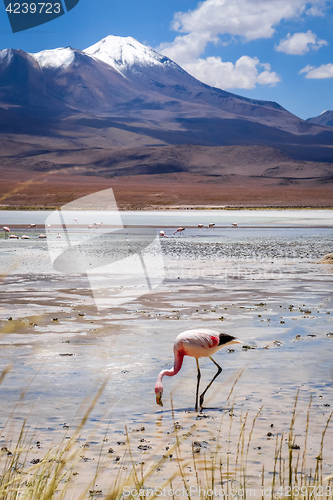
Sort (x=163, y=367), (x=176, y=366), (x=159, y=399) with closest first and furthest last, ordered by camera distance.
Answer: (x=159, y=399) → (x=176, y=366) → (x=163, y=367)

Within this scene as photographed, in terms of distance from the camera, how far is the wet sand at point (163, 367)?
517 centimetres

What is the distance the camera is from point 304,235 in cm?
3466

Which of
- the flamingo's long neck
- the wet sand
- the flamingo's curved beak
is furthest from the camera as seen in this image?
the flamingo's long neck

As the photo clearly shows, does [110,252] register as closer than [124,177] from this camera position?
Yes

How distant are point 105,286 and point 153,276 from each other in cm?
227

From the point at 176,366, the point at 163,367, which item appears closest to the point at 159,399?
the point at 176,366

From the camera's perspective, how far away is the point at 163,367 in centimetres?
770

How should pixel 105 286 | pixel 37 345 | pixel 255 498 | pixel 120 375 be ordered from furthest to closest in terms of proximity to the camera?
1. pixel 105 286
2. pixel 37 345
3. pixel 120 375
4. pixel 255 498

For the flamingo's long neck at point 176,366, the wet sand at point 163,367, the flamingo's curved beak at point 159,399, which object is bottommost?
the wet sand at point 163,367

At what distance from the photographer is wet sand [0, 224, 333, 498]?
517 cm

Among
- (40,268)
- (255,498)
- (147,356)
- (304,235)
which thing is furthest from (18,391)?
(304,235)

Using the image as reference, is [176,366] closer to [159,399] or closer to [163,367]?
[159,399]

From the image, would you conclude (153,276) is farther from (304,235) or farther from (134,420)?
(304,235)

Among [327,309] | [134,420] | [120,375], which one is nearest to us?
[134,420]
